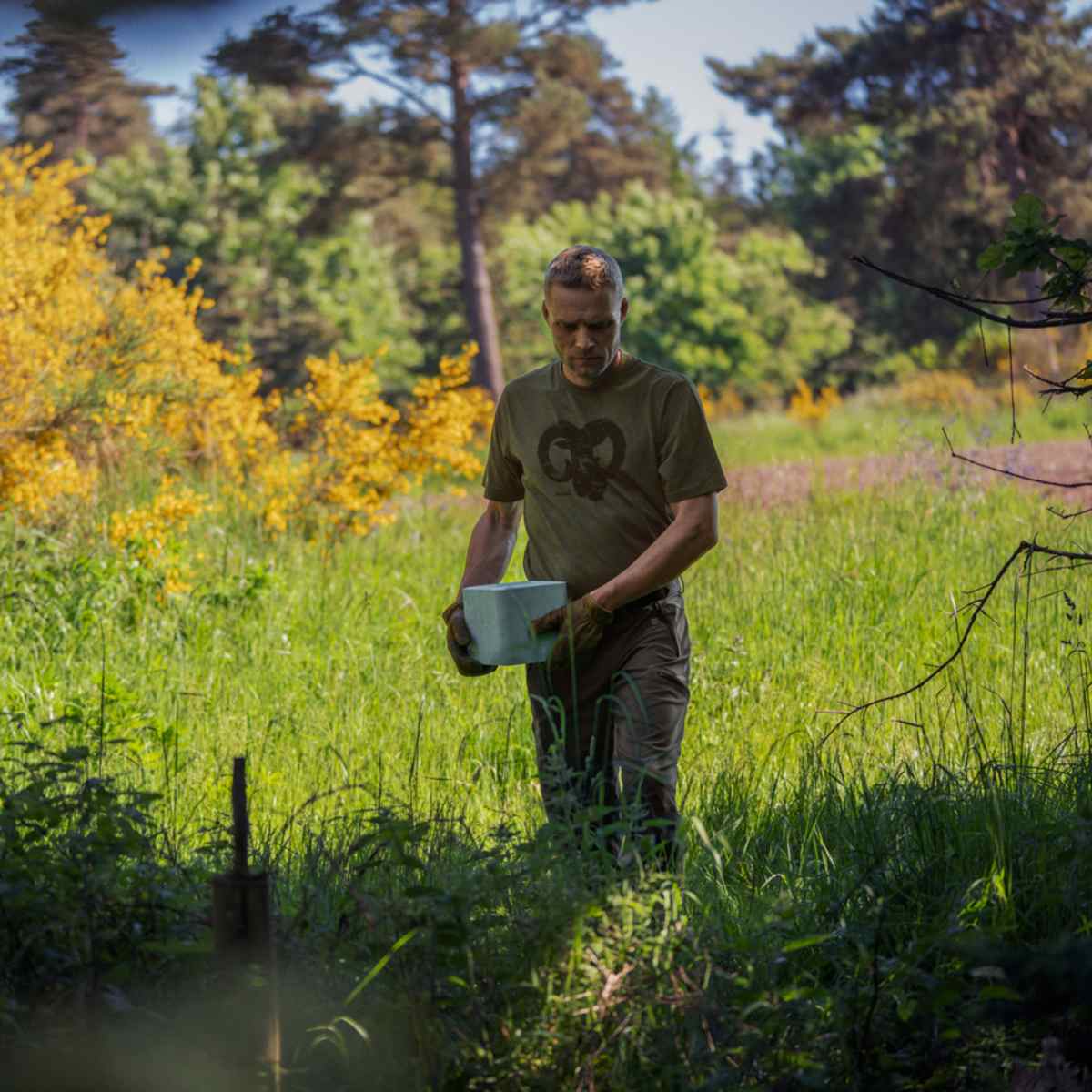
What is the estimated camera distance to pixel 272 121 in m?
24.7

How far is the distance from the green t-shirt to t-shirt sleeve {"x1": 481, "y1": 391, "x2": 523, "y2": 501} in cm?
4

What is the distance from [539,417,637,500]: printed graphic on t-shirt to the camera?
10.0 ft

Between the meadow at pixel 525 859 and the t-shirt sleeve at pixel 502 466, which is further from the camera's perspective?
the t-shirt sleeve at pixel 502 466

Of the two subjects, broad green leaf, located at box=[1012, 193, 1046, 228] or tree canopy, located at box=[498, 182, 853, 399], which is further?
tree canopy, located at box=[498, 182, 853, 399]

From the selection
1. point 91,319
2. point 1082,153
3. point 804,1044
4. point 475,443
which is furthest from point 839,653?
point 1082,153

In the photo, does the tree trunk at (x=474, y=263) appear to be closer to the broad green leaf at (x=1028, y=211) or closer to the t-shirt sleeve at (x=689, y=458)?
the t-shirt sleeve at (x=689, y=458)

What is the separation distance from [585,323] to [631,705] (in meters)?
0.84

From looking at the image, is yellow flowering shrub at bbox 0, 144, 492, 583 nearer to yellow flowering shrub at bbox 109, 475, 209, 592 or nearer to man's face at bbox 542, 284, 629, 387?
yellow flowering shrub at bbox 109, 475, 209, 592

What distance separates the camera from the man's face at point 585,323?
2891 mm

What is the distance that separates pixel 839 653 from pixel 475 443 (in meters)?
13.5

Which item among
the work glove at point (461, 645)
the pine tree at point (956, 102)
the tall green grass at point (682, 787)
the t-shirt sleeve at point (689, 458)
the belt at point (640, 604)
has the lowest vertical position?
the tall green grass at point (682, 787)

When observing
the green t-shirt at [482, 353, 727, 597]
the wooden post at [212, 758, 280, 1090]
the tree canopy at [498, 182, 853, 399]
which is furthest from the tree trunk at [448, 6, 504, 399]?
the wooden post at [212, 758, 280, 1090]

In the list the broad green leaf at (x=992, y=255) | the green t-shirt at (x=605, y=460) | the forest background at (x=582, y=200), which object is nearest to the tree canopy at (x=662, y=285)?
the forest background at (x=582, y=200)

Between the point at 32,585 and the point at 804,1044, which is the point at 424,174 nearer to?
the point at 32,585
